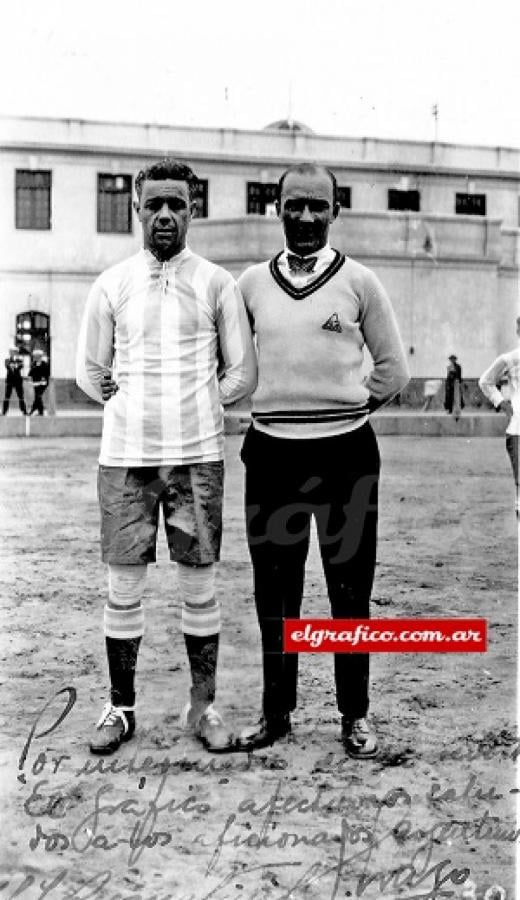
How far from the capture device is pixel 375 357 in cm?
327

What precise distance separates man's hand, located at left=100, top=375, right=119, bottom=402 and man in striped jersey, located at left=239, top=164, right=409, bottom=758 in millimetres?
391

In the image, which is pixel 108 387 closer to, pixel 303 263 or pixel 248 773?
pixel 303 263

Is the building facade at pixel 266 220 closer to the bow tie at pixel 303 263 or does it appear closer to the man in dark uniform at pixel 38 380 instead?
the man in dark uniform at pixel 38 380

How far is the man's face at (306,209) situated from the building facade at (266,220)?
20630mm

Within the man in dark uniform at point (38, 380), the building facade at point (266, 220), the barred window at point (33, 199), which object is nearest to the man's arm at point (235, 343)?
the man in dark uniform at point (38, 380)

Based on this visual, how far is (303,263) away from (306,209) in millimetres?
152

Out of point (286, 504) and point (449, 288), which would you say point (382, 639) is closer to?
point (286, 504)

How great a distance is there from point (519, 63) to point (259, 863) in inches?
82.1

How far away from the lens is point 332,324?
304 centimetres

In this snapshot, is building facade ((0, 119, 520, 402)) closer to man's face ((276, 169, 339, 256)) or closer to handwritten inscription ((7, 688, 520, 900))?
man's face ((276, 169, 339, 256))

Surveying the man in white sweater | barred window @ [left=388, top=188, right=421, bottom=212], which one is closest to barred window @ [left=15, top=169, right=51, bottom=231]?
barred window @ [left=388, top=188, right=421, bottom=212]

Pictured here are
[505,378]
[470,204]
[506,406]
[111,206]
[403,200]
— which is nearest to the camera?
[505,378]

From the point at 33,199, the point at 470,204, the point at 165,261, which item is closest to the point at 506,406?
the point at 165,261

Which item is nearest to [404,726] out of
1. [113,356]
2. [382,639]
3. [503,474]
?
[382,639]
